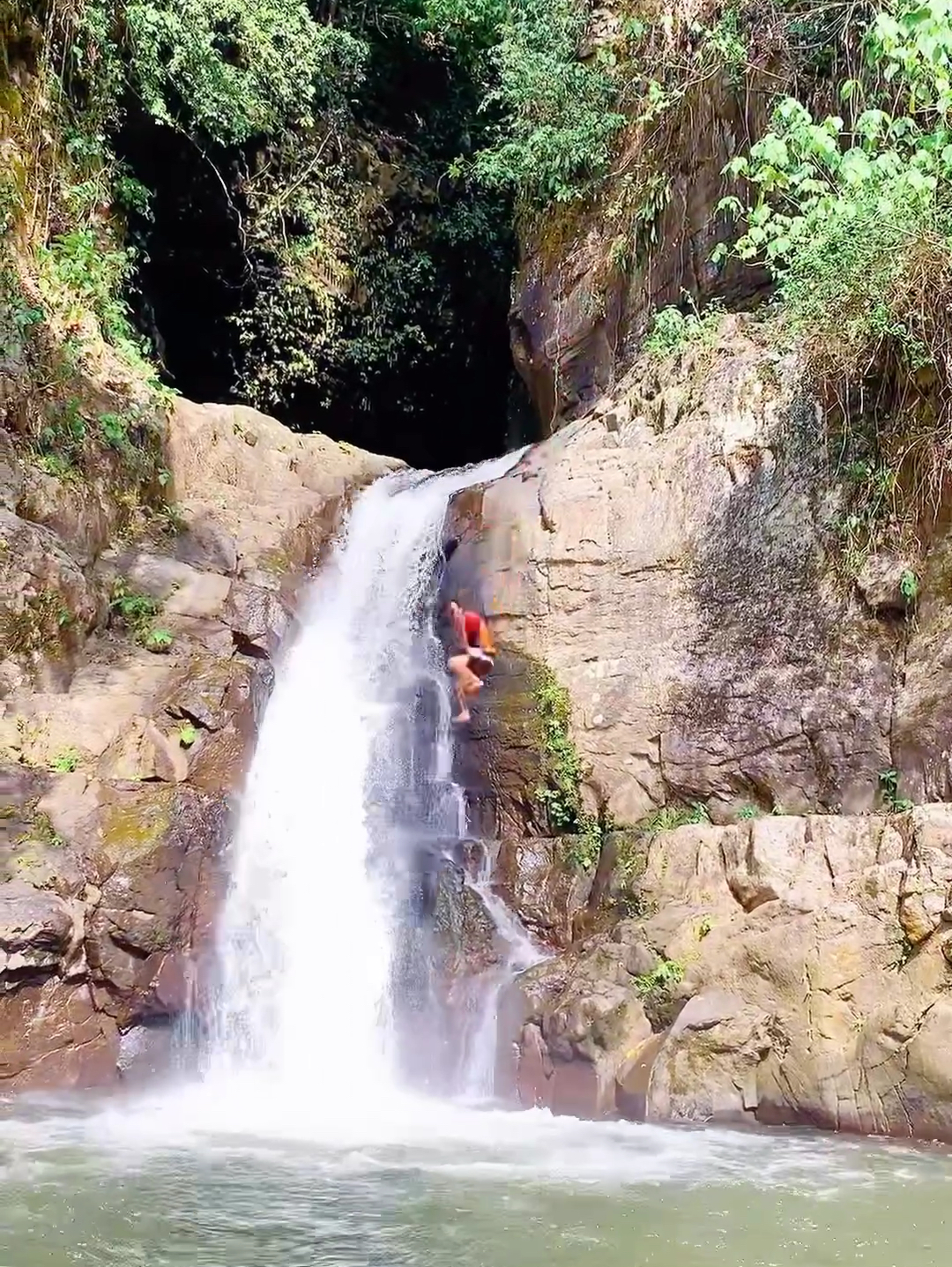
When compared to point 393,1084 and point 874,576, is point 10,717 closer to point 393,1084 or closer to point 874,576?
point 393,1084

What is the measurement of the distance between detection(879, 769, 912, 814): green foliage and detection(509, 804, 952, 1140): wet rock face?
969mm

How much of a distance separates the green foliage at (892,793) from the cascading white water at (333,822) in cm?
393

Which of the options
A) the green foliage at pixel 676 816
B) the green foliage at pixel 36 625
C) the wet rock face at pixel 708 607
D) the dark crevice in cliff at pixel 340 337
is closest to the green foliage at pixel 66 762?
the green foliage at pixel 36 625

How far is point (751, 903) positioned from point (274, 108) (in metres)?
13.5

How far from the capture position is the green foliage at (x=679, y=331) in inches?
488

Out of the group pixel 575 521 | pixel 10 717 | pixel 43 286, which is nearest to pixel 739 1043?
pixel 575 521

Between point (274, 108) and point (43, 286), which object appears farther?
point (274, 108)

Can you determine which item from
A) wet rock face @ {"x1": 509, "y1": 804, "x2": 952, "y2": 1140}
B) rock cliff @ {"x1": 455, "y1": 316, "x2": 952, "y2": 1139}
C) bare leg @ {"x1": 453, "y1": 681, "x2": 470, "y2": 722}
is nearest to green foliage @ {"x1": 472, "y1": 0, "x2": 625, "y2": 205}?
rock cliff @ {"x1": 455, "y1": 316, "x2": 952, "y2": 1139}

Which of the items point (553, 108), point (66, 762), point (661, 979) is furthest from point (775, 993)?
point (553, 108)

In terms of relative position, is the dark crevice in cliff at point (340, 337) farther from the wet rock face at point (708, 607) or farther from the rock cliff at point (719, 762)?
the rock cliff at point (719, 762)

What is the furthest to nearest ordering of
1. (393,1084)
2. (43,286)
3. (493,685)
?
(43,286)
(493,685)
(393,1084)

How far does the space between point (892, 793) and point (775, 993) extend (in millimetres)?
2155

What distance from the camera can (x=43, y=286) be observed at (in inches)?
534

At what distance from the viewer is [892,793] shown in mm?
9086
